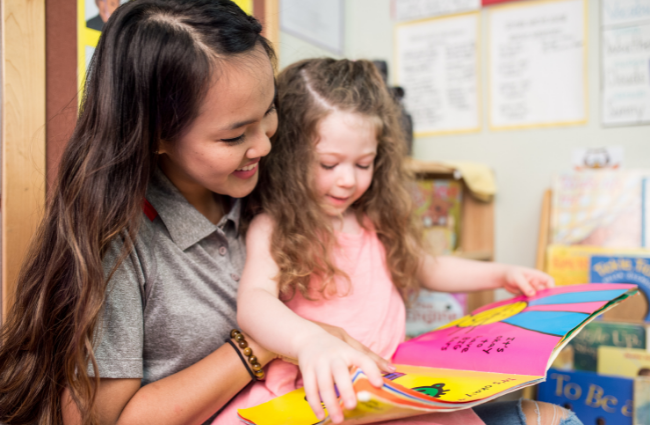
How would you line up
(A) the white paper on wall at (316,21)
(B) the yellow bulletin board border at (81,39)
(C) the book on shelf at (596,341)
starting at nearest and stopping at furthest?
(B) the yellow bulletin board border at (81,39), (C) the book on shelf at (596,341), (A) the white paper on wall at (316,21)

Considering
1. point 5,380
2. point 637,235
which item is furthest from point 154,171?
point 637,235

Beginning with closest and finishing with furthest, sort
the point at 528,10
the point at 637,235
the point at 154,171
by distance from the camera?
the point at 154,171
the point at 637,235
the point at 528,10

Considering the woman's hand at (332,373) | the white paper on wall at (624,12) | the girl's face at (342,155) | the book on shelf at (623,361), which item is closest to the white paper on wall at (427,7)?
the white paper on wall at (624,12)

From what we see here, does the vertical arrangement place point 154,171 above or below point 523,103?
below

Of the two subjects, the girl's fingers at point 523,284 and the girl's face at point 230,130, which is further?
the girl's fingers at point 523,284

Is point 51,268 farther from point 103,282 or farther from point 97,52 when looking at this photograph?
point 97,52

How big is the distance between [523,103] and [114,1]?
4.12 feet

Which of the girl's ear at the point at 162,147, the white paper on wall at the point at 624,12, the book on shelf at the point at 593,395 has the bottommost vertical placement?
the book on shelf at the point at 593,395

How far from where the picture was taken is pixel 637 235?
1312 mm

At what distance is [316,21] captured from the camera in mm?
1682

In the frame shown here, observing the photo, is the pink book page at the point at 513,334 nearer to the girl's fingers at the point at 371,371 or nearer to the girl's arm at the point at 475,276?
the girl's arm at the point at 475,276

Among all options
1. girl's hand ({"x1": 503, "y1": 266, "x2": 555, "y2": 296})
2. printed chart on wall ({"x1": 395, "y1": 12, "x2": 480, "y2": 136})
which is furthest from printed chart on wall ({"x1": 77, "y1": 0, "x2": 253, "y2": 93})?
printed chart on wall ({"x1": 395, "y1": 12, "x2": 480, "y2": 136})

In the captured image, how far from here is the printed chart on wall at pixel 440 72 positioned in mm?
Result: 1658

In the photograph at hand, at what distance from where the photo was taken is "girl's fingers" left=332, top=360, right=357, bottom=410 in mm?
419
